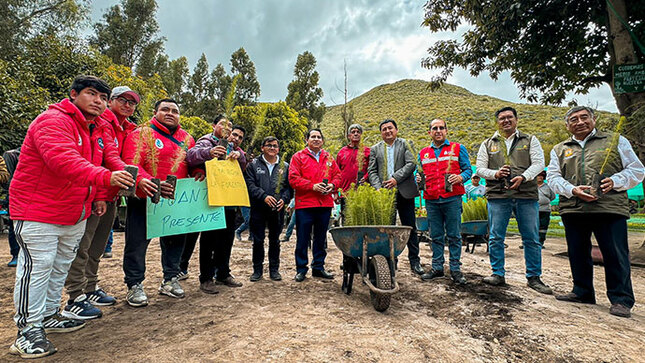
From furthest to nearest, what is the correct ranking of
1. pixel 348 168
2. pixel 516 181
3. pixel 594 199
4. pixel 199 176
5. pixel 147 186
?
pixel 348 168 < pixel 516 181 < pixel 199 176 < pixel 594 199 < pixel 147 186

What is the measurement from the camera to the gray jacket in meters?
3.89

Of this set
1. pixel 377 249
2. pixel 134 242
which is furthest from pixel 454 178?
pixel 134 242

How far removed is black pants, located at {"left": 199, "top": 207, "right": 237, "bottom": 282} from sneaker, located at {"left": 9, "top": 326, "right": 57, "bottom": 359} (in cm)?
142

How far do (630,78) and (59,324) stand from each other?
7595mm

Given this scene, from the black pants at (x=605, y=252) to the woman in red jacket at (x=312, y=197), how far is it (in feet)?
8.14

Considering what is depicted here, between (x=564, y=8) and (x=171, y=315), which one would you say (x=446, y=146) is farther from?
(x=564, y=8)

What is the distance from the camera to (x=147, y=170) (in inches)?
112

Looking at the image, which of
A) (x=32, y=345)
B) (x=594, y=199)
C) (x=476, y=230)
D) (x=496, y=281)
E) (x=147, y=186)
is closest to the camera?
(x=32, y=345)

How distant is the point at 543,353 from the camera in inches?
76.5

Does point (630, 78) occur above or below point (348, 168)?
above

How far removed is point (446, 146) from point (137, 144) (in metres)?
3.42

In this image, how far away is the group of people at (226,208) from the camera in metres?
1.91

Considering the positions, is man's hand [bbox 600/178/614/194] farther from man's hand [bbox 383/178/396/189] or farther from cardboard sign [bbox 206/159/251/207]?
cardboard sign [bbox 206/159/251/207]

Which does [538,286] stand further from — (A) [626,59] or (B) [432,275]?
(A) [626,59]
